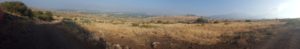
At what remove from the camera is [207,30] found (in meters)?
38.1

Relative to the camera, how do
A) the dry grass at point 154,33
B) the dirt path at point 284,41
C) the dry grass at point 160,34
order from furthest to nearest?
1. the dirt path at point 284,41
2. the dry grass at point 154,33
3. the dry grass at point 160,34

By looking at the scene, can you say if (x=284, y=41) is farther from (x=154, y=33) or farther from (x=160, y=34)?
(x=154, y=33)

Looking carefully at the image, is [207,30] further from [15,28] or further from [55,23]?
[15,28]

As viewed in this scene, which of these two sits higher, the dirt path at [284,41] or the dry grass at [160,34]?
the dry grass at [160,34]

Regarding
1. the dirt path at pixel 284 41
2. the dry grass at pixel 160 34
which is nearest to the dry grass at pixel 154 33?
the dry grass at pixel 160 34

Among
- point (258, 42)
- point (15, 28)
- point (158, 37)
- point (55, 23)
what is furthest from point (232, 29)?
point (15, 28)

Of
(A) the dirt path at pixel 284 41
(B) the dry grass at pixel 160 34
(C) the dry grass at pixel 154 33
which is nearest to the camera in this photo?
(B) the dry grass at pixel 160 34

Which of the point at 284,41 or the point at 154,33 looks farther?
the point at 284,41

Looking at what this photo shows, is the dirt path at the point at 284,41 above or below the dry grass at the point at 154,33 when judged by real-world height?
below

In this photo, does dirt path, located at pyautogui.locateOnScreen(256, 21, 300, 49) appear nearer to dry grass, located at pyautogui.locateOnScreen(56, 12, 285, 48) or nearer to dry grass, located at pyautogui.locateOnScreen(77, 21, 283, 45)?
dry grass, located at pyautogui.locateOnScreen(56, 12, 285, 48)

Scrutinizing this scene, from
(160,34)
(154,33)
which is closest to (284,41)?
(160,34)

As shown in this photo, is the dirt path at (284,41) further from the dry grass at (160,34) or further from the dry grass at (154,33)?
the dry grass at (154,33)

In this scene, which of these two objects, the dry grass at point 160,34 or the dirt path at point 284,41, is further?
the dirt path at point 284,41

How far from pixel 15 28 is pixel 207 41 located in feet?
49.8
